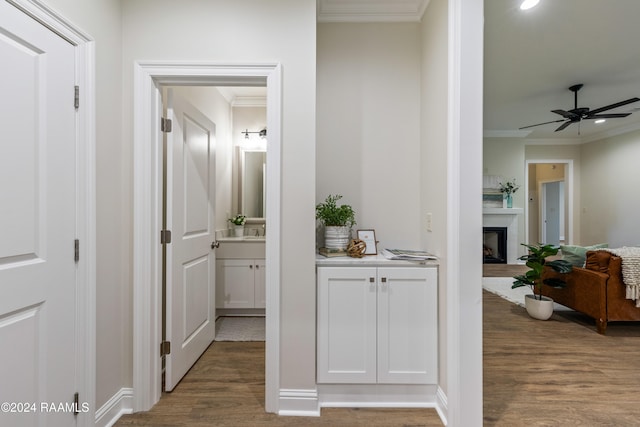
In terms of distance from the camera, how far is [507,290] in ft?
14.9

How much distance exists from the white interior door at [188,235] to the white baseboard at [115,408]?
0.77 ft

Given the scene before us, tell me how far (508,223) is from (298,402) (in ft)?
21.3

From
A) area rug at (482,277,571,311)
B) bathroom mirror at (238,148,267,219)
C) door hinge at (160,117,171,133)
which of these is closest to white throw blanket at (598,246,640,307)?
area rug at (482,277,571,311)

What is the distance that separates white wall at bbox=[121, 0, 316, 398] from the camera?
1.83 m

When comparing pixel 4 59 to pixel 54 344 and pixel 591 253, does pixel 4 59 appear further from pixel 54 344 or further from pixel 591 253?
pixel 591 253

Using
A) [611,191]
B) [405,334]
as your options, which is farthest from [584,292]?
[611,191]

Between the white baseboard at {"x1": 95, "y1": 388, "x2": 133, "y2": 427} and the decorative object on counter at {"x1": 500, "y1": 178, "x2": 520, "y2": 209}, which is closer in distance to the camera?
the white baseboard at {"x1": 95, "y1": 388, "x2": 133, "y2": 427}

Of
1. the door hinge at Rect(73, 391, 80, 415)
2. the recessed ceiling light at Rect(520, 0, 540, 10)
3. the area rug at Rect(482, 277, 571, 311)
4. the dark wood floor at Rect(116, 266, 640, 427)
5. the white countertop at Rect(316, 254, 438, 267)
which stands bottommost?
the dark wood floor at Rect(116, 266, 640, 427)

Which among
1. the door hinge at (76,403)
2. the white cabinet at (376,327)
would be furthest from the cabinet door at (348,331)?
the door hinge at (76,403)

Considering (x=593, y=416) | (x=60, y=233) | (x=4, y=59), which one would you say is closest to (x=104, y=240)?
(x=60, y=233)

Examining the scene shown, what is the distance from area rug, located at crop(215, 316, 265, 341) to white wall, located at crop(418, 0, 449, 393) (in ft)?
5.73

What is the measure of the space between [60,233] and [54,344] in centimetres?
51

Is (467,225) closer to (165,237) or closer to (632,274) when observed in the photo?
(165,237)

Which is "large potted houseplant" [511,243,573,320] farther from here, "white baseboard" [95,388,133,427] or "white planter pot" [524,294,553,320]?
"white baseboard" [95,388,133,427]
